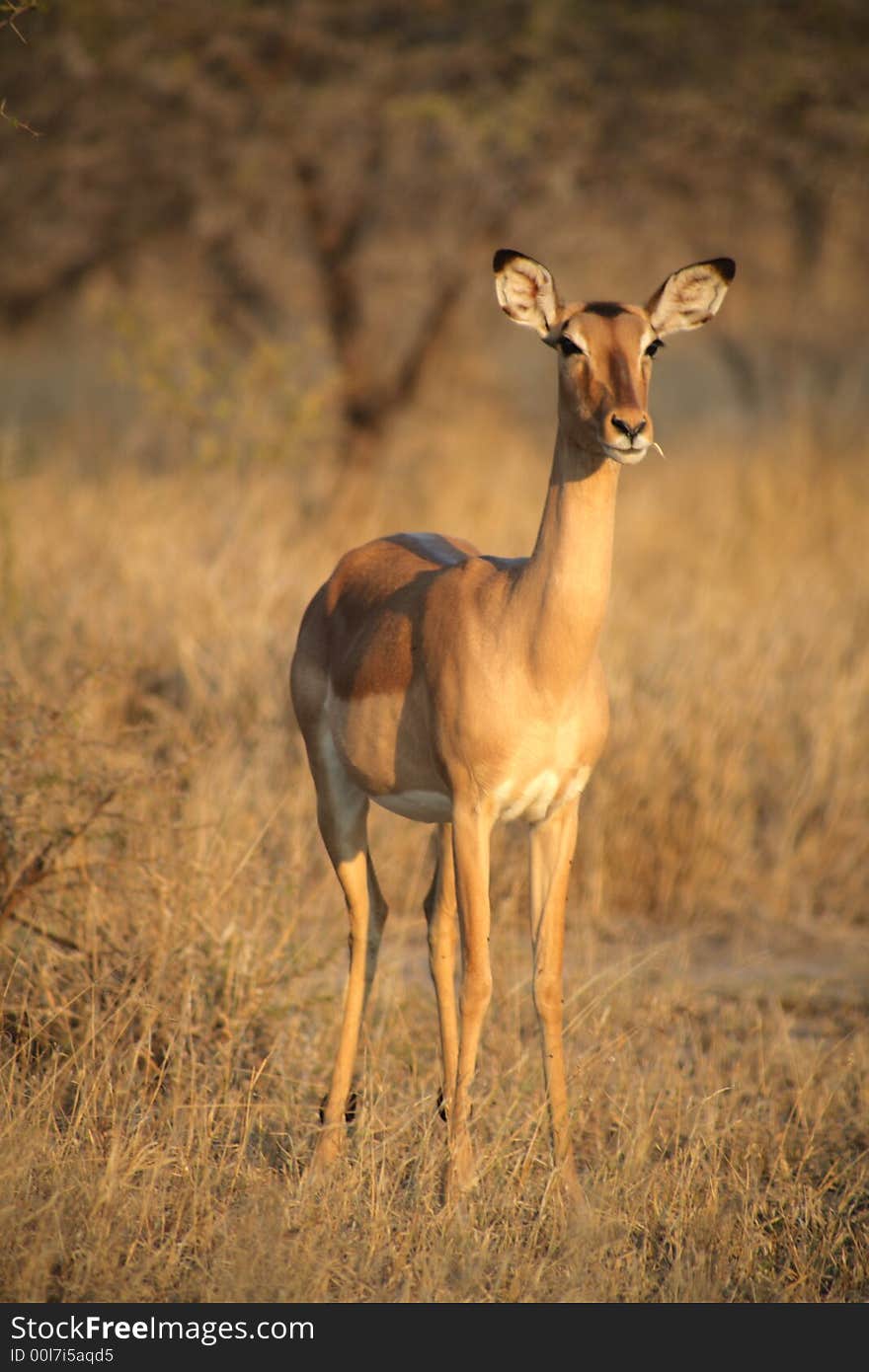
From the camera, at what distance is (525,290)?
3.91 metres

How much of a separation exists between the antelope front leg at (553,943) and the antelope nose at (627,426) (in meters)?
1.05

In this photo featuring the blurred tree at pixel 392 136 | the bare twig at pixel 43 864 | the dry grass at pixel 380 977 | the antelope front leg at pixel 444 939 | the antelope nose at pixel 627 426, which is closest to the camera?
the antelope nose at pixel 627 426

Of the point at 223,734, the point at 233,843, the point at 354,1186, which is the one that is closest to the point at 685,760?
the point at 223,734

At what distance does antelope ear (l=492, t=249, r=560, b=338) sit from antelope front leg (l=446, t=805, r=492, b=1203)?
4.03 feet

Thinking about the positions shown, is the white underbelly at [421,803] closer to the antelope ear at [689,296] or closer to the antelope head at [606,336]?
the antelope head at [606,336]

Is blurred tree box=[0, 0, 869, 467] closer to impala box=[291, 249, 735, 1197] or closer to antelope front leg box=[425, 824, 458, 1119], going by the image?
impala box=[291, 249, 735, 1197]

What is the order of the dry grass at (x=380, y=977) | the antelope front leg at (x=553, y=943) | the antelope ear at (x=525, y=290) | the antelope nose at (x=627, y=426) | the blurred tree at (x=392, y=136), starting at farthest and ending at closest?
the blurred tree at (x=392, y=136)
the antelope front leg at (x=553, y=943)
the antelope ear at (x=525, y=290)
the dry grass at (x=380, y=977)
the antelope nose at (x=627, y=426)

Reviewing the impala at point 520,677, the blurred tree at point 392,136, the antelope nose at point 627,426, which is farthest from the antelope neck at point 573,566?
the blurred tree at point 392,136

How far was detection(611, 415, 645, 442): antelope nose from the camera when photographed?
3.40 meters

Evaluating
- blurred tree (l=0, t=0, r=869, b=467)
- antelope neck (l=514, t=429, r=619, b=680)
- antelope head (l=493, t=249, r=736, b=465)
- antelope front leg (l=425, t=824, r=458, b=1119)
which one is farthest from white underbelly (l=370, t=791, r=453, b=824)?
blurred tree (l=0, t=0, r=869, b=467)

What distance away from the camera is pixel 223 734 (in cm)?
650

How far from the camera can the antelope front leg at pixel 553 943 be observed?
4023 mm

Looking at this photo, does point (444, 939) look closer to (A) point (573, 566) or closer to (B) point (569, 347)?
(A) point (573, 566)

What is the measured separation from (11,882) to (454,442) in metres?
8.39
